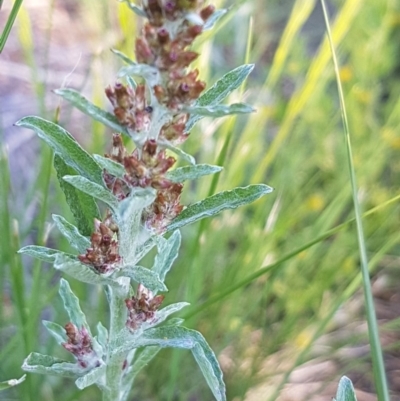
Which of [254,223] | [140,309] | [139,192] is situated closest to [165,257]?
[140,309]

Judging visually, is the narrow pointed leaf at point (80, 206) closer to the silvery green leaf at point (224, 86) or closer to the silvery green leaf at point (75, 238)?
the silvery green leaf at point (75, 238)

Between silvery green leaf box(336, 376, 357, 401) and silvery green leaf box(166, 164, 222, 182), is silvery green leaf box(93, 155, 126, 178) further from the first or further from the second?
silvery green leaf box(336, 376, 357, 401)

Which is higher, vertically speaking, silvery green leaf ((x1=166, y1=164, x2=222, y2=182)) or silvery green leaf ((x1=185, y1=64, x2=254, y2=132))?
silvery green leaf ((x1=185, y1=64, x2=254, y2=132))

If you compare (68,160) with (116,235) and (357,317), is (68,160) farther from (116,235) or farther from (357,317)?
(357,317)

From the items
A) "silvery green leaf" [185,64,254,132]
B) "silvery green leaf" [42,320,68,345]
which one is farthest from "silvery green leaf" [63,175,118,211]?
"silvery green leaf" [42,320,68,345]

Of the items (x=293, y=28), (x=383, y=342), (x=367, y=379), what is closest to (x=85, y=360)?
(x=293, y=28)

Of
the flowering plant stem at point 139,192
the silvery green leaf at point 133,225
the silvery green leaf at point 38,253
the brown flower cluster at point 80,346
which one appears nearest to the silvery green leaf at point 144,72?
the flowering plant stem at point 139,192

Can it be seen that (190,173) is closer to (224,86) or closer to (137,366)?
(224,86)
